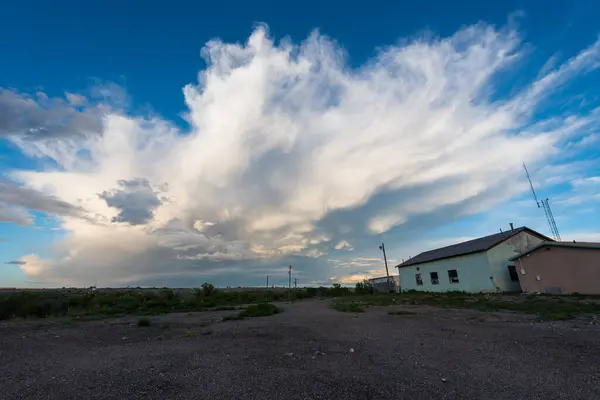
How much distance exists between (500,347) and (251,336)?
6.73m

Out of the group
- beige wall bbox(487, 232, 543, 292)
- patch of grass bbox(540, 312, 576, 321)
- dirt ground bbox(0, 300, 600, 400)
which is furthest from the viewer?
beige wall bbox(487, 232, 543, 292)

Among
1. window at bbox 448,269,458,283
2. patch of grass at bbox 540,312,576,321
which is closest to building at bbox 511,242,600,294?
window at bbox 448,269,458,283

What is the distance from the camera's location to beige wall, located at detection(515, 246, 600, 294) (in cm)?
1984

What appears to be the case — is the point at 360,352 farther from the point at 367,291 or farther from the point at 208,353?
the point at 367,291

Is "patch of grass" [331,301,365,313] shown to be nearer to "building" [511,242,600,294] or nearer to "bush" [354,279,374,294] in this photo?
"building" [511,242,600,294]

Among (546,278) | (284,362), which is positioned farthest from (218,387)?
(546,278)

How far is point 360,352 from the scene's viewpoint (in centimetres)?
728

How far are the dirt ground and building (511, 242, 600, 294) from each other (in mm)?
13344

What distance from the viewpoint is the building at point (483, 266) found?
87.8 ft

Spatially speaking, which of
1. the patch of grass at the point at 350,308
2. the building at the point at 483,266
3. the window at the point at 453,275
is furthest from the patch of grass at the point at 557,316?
the window at the point at 453,275

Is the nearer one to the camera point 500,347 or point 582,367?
point 582,367

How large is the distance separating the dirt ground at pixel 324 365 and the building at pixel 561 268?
525 inches

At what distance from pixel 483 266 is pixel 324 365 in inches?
1029

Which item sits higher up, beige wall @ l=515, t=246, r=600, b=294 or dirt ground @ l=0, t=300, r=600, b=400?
beige wall @ l=515, t=246, r=600, b=294
